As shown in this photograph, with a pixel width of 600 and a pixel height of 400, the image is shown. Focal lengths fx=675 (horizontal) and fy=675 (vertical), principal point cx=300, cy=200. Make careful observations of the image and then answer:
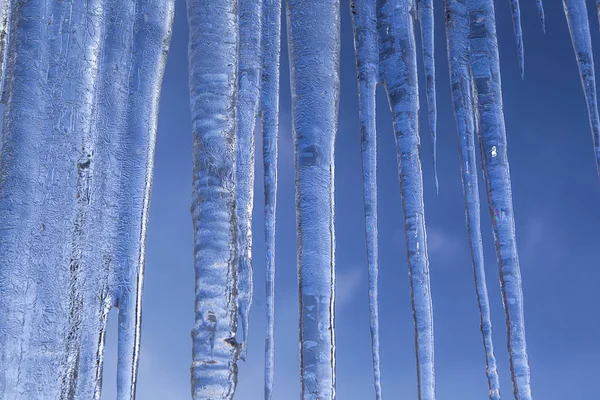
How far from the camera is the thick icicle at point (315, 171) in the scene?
97.3 inches

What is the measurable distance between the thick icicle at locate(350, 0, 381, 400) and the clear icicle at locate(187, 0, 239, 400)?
2.48 feet

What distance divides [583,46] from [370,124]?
132 cm

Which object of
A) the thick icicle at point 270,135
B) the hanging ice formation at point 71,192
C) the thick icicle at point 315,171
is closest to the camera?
the hanging ice formation at point 71,192

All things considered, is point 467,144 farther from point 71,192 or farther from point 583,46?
point 71,192

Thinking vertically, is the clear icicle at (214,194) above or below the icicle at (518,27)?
below

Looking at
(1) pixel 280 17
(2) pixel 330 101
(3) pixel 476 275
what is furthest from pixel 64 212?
(3) pixel 476 275

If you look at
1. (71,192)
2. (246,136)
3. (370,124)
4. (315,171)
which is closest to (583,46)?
(370,124)

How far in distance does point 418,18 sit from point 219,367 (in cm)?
217

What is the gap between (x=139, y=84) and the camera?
2490 millimetres

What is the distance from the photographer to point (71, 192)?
2174mm

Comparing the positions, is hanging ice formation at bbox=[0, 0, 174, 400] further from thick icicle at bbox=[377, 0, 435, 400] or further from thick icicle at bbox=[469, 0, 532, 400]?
thick icicle at bbox=[469, 0, 532, 400]

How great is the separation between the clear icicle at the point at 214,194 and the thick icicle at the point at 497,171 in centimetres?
127

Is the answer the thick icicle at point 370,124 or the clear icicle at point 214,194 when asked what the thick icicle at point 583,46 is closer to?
the thick icicle at point 370,124

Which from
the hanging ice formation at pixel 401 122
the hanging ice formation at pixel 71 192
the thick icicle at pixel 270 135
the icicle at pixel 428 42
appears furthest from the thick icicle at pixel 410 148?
the hanging ice formation at pixel 71 192
